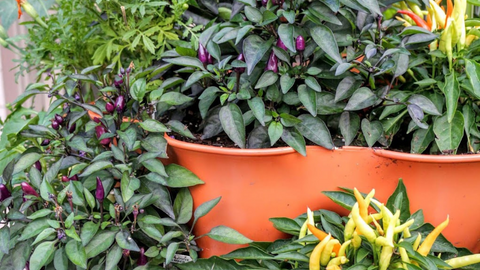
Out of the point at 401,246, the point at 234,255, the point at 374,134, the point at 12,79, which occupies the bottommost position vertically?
the point at 12,79

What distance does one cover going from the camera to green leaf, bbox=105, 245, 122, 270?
2.44 feet

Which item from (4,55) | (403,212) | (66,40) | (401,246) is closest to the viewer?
(401,246)

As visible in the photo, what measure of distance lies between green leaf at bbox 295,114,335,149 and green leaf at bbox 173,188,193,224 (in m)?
0.23

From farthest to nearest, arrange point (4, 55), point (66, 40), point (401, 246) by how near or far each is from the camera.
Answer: point (4, 55) → point (66, 40) → point (401, 246)

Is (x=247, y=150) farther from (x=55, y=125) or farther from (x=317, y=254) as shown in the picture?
(x=55, y=125)

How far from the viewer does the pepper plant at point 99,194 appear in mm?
761

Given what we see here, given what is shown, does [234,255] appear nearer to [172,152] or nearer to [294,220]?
[294,220]

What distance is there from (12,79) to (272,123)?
1.65m

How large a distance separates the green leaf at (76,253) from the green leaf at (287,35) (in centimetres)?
45

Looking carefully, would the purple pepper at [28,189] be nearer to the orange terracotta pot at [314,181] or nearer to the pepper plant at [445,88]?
the orange terracotta pot at [314,181]

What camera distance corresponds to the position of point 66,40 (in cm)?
105

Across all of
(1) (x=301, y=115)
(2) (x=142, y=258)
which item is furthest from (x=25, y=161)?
(1) (x=301, y=115)

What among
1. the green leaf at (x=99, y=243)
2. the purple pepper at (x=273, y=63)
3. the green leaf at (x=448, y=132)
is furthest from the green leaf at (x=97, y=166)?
the green leaf at (x=448, y=132)

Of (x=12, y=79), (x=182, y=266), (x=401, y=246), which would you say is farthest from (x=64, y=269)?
(x=12, y=79)
